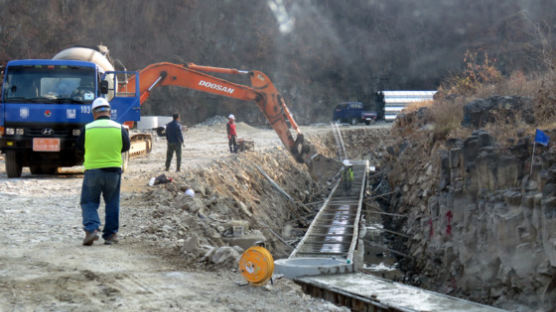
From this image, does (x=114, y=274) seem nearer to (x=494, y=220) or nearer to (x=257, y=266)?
(x=257, y=266)

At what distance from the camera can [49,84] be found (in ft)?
45.2

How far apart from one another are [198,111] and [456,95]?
30.3 m

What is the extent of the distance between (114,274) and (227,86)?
42.1 ft

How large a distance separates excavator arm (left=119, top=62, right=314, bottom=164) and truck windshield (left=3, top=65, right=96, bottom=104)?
1758 mm

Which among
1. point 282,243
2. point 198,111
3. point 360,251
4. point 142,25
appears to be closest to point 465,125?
point 360,251

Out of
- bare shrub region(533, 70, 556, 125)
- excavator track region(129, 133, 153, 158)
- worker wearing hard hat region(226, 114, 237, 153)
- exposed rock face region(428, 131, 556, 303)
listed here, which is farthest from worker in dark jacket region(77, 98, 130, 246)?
worker wearing hard hat region(226, 114, 237, 153)

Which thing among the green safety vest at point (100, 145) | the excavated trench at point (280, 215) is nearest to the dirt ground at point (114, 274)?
the excavated trench at point (280, 215)

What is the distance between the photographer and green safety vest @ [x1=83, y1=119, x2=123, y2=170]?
293 inches

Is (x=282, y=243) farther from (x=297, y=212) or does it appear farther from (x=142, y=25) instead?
(x=142, y=25)

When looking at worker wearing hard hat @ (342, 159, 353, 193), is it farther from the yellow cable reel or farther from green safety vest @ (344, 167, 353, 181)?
the yellow cable reel

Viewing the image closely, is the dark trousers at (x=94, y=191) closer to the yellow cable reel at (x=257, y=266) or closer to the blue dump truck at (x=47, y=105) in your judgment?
the yellow cable reel at (x=257, y=266)

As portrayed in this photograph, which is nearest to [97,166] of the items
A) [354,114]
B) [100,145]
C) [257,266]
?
[100,145]

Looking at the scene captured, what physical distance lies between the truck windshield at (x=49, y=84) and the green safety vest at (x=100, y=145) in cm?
677

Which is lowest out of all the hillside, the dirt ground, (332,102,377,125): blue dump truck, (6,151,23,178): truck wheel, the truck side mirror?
the dirt ground
